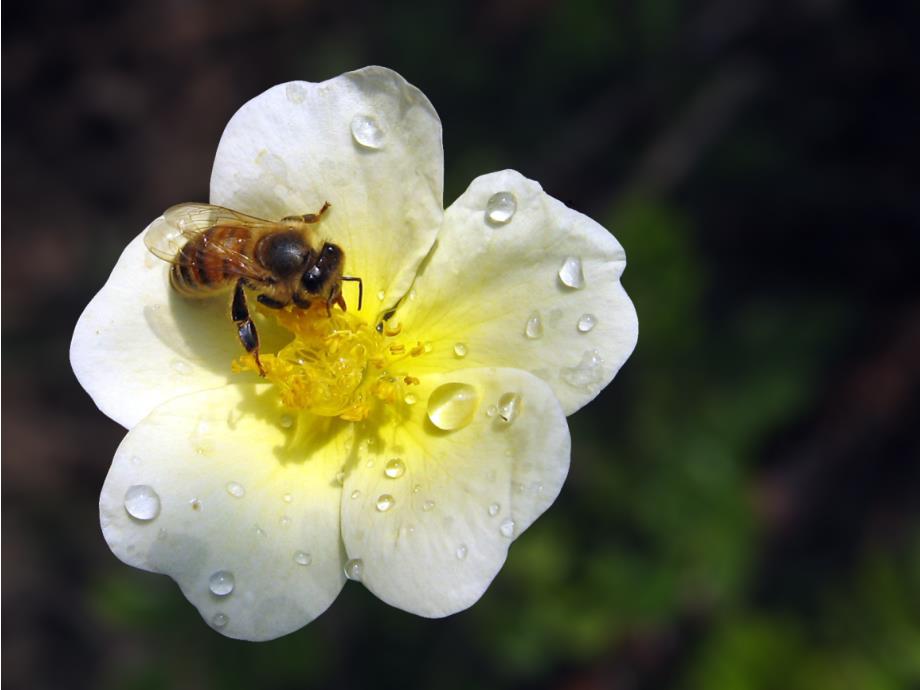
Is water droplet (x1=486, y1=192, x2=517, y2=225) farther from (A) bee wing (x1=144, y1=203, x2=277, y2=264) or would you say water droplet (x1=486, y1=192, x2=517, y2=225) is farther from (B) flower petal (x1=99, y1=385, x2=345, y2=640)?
(B) flower petal (x1=99, y1=385, x2=345, y2=640)

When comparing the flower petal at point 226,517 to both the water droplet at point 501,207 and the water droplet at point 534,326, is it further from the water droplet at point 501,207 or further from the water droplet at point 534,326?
the water droplet at point 501,207

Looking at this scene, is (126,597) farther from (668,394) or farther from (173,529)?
(668,394)

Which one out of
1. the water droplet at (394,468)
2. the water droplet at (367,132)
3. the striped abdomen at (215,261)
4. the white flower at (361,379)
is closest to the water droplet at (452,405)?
the white flower at (361,379)

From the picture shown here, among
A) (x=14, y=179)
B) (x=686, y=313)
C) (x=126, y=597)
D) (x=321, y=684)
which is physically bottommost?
(x=321, y=684)

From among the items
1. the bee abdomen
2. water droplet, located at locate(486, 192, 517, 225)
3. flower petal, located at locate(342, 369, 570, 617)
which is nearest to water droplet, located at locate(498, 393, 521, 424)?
flower petal, located at locate(342, 369, 570, 617)

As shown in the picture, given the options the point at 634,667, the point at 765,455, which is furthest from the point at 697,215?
the point at 634,667

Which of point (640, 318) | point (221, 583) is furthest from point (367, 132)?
point (640, 318)
